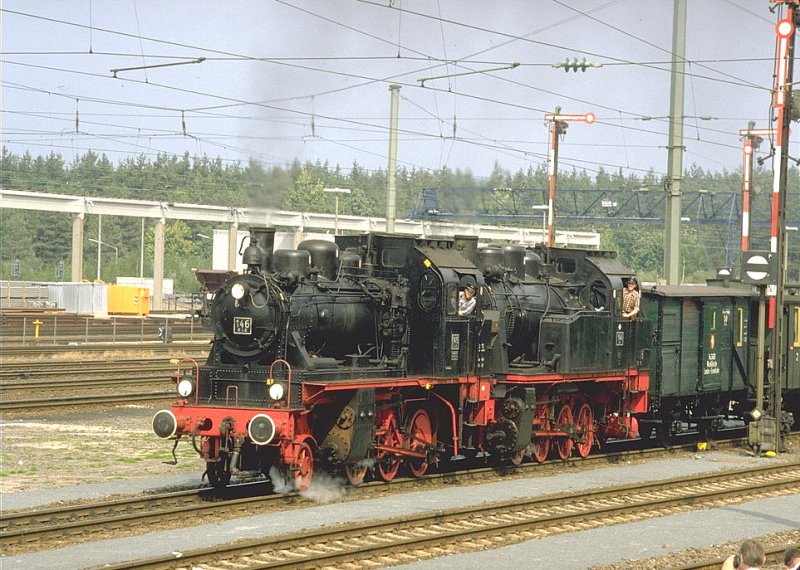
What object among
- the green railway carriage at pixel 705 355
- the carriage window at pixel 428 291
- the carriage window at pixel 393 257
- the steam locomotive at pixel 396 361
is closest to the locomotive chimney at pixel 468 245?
the steam locomotive at pixel 396 361

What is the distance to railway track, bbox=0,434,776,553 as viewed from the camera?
11906 mm

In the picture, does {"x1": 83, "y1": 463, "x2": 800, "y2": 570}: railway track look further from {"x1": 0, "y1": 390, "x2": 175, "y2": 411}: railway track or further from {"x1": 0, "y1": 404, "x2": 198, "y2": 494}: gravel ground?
{"x1": 0, "y1": 390, "x2": 175, "y2": 411}: railway track

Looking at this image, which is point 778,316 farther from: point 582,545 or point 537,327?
point 582,545

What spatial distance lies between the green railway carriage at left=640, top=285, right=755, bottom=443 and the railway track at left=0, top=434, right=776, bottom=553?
18.4ft

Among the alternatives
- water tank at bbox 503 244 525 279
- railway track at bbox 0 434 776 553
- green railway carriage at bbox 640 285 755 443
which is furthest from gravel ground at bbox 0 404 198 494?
green railway carriage at bbox 640 285 755 443

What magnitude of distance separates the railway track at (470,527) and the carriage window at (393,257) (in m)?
3.94

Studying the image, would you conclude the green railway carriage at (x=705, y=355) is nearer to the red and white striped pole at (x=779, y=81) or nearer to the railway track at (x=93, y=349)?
the red and white striped pole at (x=779, y=81)

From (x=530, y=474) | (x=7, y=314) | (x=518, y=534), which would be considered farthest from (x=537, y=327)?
(x=7, y=314)

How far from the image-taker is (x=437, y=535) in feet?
40.0

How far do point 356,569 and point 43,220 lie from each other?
100 m

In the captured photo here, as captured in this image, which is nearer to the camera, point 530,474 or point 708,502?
point 708,502

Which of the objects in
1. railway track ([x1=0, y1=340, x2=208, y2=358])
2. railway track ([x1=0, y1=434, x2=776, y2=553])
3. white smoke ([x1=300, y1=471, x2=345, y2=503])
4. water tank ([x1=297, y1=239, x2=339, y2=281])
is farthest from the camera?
railway track ([x1=0, y1=340, x2=208, y2=358])

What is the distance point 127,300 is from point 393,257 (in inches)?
1810

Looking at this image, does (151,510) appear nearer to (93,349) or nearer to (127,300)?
(93,349)
